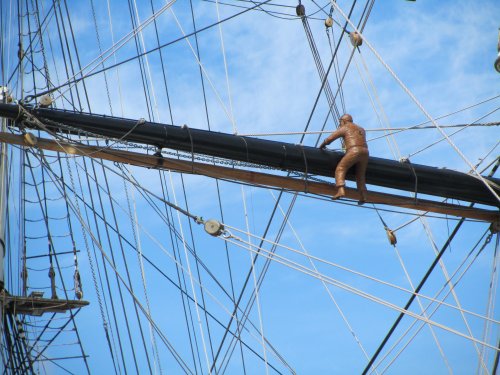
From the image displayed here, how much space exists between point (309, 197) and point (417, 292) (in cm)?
141

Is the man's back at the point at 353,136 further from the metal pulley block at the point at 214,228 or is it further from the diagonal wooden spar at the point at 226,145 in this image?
the metal pulley block at the point at 214,228

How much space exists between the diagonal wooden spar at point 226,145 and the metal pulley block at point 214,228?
91 centimetres

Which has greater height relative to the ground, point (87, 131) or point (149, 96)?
point (149, 96)

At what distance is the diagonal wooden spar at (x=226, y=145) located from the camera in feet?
27.1

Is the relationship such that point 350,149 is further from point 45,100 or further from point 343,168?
point 45,100

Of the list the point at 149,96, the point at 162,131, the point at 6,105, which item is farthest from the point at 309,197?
the point at 149,96

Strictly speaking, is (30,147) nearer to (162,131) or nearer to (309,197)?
(162,131)

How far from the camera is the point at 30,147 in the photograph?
830 cm

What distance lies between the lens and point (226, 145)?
833cm

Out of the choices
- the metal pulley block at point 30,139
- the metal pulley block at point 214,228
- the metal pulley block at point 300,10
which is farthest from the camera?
the metal pulley block at point 300,10

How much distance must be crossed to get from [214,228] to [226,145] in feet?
3.39

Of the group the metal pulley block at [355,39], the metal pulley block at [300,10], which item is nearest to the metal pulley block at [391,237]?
the metal pulley block at [355,39]

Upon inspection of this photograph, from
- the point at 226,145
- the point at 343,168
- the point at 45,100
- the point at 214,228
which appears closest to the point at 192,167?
the point at 226,145

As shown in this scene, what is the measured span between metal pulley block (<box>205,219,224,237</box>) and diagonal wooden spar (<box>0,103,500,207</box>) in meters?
0.91
